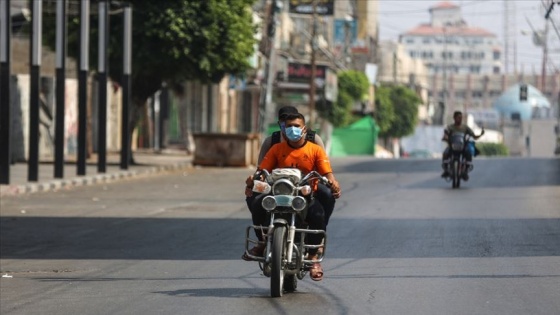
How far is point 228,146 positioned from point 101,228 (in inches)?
976

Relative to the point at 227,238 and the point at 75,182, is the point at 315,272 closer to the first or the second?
the point at 227,238

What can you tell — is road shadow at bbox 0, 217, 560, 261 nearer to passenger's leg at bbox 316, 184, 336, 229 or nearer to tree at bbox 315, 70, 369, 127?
passenger's leg at bbox 316, 184, 336, 229

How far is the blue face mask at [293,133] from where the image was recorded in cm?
1245

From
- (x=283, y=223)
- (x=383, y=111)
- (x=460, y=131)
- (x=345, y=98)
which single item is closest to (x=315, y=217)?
(x=283, y=223)

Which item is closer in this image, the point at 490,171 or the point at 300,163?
the point at 300,163

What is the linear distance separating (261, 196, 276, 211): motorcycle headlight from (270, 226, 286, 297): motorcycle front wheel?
173 millimetres

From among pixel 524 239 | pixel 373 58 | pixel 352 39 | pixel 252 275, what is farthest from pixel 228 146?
pixel 373 58

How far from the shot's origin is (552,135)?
162 metres

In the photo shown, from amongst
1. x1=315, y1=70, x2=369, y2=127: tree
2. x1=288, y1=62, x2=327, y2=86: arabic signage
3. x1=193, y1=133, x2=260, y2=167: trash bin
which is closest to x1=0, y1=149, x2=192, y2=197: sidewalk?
x1=193, y1=133, x2=260, y2=167: trash bin

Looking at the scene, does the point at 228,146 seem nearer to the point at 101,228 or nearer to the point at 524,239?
the point at 101,228

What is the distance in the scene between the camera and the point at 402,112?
127 metres

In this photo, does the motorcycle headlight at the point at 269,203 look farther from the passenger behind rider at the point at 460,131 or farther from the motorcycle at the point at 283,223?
the passenger behind rider at the point at 460,131

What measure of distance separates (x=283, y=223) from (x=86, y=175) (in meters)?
24.7

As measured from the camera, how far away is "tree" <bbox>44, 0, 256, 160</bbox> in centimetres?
4300
